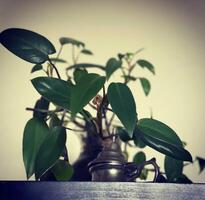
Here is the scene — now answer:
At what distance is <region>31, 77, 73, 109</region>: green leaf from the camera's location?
0.57 meters

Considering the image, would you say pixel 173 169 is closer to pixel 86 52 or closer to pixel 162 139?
pixel 162 139

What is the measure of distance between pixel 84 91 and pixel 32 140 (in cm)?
15

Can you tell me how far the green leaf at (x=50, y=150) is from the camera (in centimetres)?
53

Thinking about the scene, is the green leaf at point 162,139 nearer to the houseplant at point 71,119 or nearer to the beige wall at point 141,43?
the houseplant at point 71,119

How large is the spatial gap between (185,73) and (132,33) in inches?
9.6

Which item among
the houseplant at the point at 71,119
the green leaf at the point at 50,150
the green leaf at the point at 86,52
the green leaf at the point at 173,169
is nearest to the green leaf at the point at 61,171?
the houseplant at the point at 71,119

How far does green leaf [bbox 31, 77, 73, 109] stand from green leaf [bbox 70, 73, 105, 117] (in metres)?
0.03

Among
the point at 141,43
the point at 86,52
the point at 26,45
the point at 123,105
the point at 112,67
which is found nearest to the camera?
the point at 123,105

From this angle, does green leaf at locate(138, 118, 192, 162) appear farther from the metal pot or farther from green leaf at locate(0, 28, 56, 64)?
green leaf at locate(0, 28, 56, 64)

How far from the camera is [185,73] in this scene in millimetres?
1086

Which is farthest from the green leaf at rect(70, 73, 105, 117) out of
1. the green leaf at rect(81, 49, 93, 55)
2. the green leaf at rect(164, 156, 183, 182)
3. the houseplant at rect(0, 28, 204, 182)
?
the green leaf at rect(81, 49, 93, 55)

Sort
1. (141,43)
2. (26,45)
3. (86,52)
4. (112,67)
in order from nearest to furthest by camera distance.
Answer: (26,45) → (112,67) → (86,52) → (141,43)

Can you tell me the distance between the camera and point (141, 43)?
1098 millimetres

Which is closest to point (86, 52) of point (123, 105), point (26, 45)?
point (26, 45)
